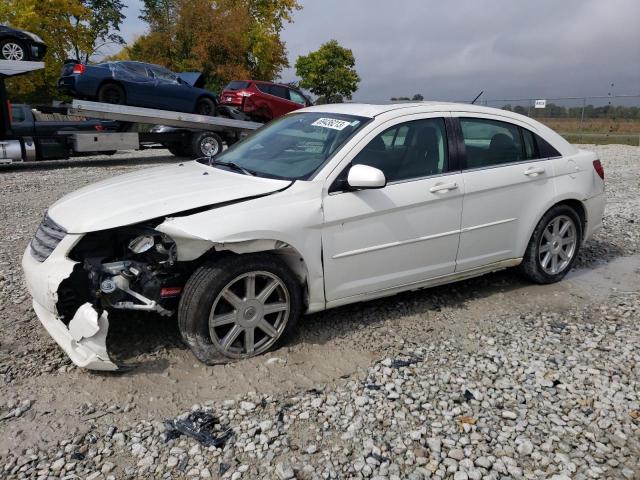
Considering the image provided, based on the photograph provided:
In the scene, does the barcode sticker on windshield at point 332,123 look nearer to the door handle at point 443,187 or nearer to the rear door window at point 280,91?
the door handle at point 443,187

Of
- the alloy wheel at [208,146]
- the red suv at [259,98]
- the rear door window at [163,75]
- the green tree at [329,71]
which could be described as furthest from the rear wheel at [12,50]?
the green tree at [329,71]

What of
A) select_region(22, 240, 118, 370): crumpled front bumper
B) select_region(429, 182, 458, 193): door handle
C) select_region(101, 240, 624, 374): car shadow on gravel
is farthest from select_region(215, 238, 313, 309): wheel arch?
select_region(429, 182, 458, 193): door handle

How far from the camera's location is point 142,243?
335cm

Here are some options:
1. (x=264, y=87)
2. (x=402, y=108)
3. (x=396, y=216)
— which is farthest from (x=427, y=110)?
(x=264, y=87)

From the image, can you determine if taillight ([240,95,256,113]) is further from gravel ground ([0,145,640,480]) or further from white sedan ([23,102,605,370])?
gravel ground ([0,145,640,480])

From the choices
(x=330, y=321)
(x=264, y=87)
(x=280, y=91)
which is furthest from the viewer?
(x=280, y=91)

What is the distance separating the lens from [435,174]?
4094mm

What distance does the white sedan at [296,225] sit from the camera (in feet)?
10.8

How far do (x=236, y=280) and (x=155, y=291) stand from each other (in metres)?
0.51

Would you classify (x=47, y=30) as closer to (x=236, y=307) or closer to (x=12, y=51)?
(x=12, y=51)

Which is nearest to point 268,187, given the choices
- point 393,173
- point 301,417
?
point 393,173

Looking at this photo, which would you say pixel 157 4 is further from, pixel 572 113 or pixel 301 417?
pixel 301 417

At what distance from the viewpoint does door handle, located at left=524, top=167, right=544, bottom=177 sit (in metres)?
4.55

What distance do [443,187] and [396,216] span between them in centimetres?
50
